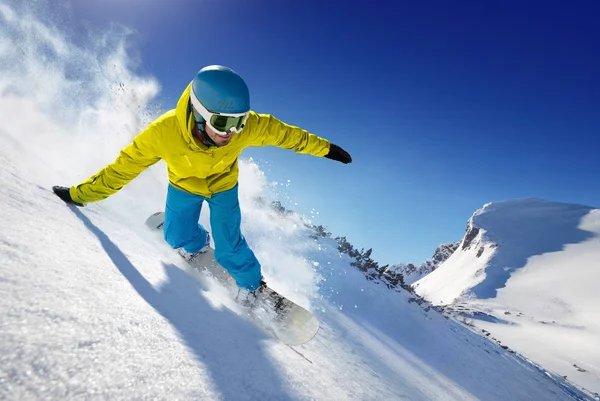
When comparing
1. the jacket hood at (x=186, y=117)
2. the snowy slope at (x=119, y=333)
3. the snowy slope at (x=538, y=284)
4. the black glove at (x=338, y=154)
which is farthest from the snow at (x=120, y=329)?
the snowy slope at (x=538, y=284)

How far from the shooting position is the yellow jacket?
258 centimetres

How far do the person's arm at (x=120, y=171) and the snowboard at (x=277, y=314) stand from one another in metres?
1.09

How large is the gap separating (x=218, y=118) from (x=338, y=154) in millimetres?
1812

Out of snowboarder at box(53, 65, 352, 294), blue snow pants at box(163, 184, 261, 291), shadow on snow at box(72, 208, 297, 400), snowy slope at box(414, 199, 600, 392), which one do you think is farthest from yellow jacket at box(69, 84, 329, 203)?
snowy slope at box(414, 199, 600, 392)

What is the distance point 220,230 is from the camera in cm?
306

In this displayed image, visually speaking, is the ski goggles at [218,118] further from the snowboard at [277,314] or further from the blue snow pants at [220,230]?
the snowboard at [277,314]

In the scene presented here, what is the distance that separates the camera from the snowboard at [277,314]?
91.9 inches

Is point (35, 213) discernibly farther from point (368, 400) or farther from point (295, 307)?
point (368, 400)

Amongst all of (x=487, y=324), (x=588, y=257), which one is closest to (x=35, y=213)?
(x=487, y=324)

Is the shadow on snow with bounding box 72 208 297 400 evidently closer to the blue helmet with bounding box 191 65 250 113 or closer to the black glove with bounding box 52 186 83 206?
the black glove with bounding box 52 186 83 206

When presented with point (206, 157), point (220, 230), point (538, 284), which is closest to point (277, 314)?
point (220, 230)

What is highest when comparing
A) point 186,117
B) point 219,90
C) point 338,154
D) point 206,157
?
point 338,154

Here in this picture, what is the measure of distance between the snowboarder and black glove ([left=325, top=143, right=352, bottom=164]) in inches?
6.6

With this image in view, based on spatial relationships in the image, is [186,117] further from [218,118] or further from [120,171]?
[120,171]
